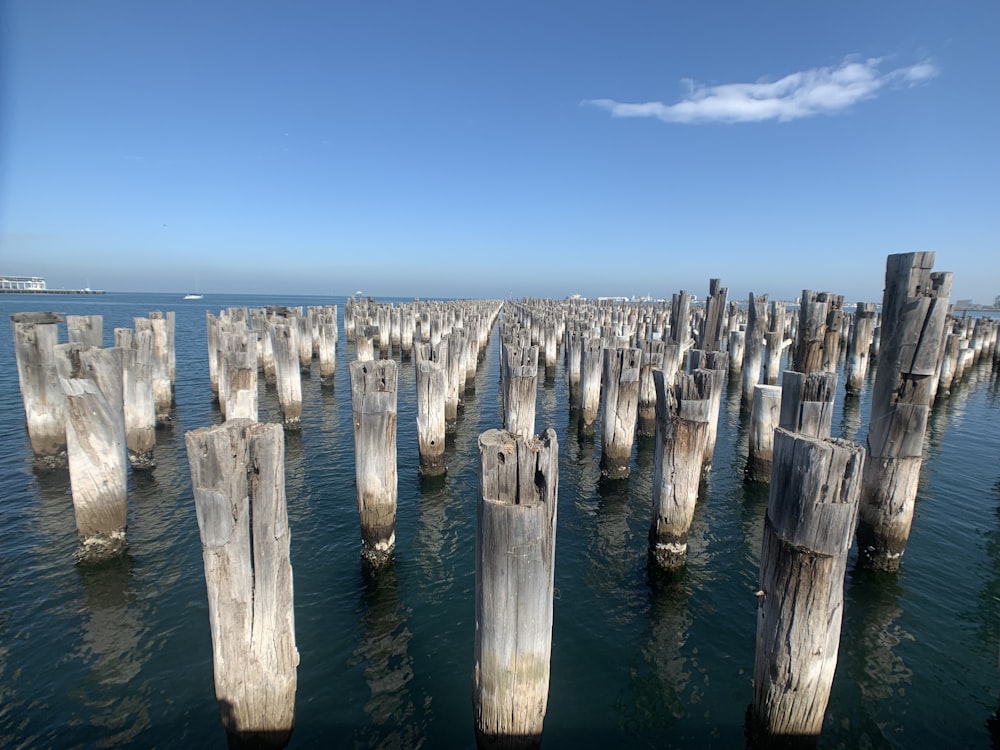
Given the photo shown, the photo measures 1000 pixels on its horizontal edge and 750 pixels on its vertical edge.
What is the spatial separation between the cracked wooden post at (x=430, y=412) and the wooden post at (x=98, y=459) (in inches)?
202

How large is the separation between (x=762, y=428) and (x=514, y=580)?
9.27 meters

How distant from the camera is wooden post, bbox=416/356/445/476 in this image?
10586 mm

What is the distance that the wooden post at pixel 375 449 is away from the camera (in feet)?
24.6

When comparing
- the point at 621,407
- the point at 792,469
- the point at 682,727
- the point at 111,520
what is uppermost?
the point at 792,469

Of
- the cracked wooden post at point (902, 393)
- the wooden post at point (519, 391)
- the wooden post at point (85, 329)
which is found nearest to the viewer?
the cracked wooden post at point (902, 393)

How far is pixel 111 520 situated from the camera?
7832 mm

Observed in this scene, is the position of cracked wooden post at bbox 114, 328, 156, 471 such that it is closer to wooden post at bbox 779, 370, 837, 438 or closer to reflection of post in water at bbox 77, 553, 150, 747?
reflection of post in water at bbox 77, 553, 150, 747

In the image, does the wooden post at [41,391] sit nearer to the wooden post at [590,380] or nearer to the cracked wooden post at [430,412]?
the cracked wooden post at [430,412]

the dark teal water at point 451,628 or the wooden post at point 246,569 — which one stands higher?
the wooden post at point 246,569

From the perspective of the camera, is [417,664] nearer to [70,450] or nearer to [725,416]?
[70,450]

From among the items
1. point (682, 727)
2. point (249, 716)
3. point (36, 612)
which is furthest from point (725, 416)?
point (36, 612)

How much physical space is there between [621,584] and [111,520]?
8066 mm

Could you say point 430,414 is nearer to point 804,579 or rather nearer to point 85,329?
point 804,579

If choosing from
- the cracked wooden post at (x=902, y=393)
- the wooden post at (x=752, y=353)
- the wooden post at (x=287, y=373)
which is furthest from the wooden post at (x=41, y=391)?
the wooden post at (x=752, y=353)
